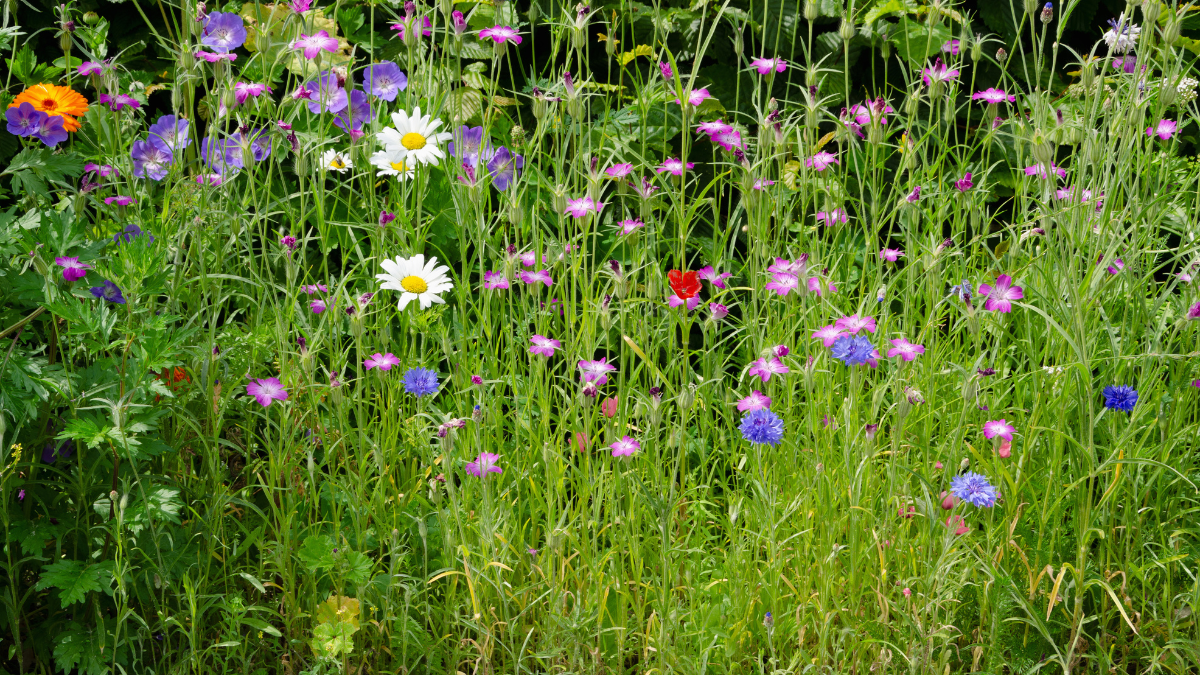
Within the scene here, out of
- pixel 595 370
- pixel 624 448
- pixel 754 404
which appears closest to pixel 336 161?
pixel 595 370

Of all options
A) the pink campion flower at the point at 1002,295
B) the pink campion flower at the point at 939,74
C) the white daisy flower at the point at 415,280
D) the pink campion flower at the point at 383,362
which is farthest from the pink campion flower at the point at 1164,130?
the pink campion flower at the point at 383,362

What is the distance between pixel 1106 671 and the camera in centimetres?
175

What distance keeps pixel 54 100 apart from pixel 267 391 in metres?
0.72

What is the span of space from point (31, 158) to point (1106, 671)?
1990 millimetres

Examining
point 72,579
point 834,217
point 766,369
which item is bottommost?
point 72,579

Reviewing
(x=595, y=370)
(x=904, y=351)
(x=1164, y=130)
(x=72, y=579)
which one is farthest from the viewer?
(x=1164, y=130)

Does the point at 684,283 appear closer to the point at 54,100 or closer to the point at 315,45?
the point at 315,45

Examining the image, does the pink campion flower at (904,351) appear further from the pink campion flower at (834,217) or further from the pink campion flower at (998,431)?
the pink campion flower at (834,217)

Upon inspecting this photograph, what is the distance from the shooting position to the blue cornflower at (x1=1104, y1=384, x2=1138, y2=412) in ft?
5.74

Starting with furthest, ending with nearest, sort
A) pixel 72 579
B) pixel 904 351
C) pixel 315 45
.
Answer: pixel 315 45
pixel 904 351
pixel 72 579

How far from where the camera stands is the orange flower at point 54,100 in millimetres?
1930

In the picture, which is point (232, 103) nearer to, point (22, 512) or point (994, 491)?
point (22, 512)

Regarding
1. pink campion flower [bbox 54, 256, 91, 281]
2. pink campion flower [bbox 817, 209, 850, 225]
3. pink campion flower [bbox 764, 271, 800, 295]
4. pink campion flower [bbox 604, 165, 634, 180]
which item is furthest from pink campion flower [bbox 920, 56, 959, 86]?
pink campion flower [bbox 54, 256, 91, 281]

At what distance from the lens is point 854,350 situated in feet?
5.51
